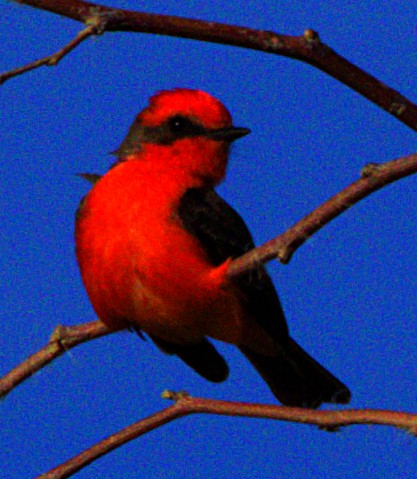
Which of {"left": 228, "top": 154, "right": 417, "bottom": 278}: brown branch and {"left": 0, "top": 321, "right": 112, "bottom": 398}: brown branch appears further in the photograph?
{"left": 0, "top": 321, "right": 112, "bottom": 398}: brown branch

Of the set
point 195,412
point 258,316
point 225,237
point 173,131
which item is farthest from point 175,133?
point 195,412

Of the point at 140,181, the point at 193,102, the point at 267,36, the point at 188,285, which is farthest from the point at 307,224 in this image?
the point at 193,102

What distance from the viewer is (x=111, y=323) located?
1.97 metres

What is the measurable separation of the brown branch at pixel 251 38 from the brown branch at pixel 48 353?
2.69 feet

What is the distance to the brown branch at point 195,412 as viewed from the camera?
131 centimetres

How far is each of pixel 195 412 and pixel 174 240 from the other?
51cm

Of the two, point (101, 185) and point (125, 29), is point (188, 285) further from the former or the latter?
point (125, 29)

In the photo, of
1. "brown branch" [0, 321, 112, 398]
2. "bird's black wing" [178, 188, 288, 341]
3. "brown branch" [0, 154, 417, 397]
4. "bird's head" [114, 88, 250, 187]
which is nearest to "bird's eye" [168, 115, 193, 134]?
"bird's head" [114, 88, 250, 187]

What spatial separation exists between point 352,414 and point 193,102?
925 millimetres

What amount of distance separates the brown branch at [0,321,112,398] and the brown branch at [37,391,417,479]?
43cm

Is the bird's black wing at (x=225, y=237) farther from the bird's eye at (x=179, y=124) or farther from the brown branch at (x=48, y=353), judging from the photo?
the brown branch at (x=48, y=353)

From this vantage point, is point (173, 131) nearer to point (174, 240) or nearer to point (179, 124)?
point (179, 124)

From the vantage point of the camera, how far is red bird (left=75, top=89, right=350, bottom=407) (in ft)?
5.99

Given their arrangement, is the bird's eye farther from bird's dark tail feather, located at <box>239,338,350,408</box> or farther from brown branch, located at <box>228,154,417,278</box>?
brown branch, located at <box>228,154,417,278</box>
